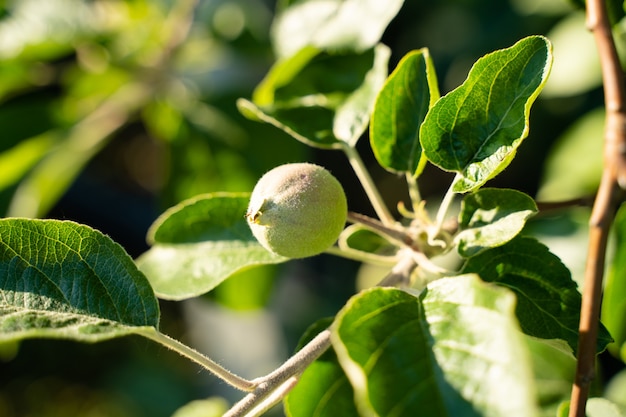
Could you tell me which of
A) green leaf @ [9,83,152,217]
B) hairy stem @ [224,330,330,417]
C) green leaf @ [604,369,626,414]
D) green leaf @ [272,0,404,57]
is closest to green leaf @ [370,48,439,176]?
green leaf @ [272,0,404,57]

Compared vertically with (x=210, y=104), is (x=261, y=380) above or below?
below

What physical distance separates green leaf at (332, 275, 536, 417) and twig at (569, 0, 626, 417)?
82 millimetres

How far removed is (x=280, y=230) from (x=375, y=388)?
221 mm

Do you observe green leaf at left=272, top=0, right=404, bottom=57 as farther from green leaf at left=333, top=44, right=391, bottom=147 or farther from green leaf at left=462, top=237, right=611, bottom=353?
green leaf at left=462, top=237, right=611, bottom=353

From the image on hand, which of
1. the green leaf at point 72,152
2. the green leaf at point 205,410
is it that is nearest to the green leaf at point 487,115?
the green leaf at point 205,410

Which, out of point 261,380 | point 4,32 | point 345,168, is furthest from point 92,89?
point 261,380

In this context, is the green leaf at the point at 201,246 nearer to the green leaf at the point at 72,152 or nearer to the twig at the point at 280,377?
the twig at the point at 280,377

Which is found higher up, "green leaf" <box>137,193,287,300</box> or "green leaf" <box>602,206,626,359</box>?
"green leaf" <box>137,193,287,300</box>

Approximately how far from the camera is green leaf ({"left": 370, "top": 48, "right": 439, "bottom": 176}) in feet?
2.99

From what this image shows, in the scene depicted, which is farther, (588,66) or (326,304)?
(326,304)

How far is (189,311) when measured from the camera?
2764 millimetres

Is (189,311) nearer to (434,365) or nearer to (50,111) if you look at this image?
(50,111)

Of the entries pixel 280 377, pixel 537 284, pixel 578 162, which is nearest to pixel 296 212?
pixel 280 377

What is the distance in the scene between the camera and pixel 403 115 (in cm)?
93
